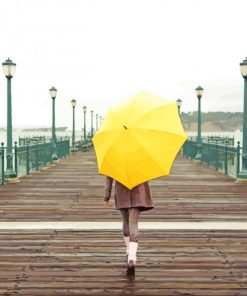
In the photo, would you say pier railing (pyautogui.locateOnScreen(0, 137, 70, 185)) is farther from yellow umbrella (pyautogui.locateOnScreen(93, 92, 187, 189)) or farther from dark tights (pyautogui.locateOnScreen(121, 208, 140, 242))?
yellow umbrella (pyautogui.locateOnScreen(93, 92, 187, 189))

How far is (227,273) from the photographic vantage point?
20.3 ft

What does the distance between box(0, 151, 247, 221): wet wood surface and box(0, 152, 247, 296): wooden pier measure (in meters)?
0.02

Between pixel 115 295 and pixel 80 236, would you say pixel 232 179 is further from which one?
pixel 115 295

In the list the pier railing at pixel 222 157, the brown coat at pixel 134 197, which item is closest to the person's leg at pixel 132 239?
the brown coat at pixel 134 197

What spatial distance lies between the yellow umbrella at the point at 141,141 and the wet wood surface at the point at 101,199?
4.63 metres

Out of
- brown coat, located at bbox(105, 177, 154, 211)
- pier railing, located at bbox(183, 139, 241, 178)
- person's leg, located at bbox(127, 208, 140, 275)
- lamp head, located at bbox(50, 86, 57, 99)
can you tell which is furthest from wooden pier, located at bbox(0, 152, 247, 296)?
lamp head, located at bbox(50, 86, 57, 99)

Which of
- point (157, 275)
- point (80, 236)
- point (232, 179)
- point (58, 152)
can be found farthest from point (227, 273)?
A: point (58, 152)

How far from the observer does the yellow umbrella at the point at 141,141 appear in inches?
211

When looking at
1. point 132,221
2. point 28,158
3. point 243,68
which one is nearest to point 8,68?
point 28,158

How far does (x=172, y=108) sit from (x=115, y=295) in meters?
2.08

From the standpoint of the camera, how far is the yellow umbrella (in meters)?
5.36

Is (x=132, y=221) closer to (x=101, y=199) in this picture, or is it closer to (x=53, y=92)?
(x=101, y=199)

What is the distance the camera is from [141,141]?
17.6 ft

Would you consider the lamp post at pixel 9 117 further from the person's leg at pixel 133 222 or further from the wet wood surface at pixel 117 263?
the person's leg at pixel 133 222
